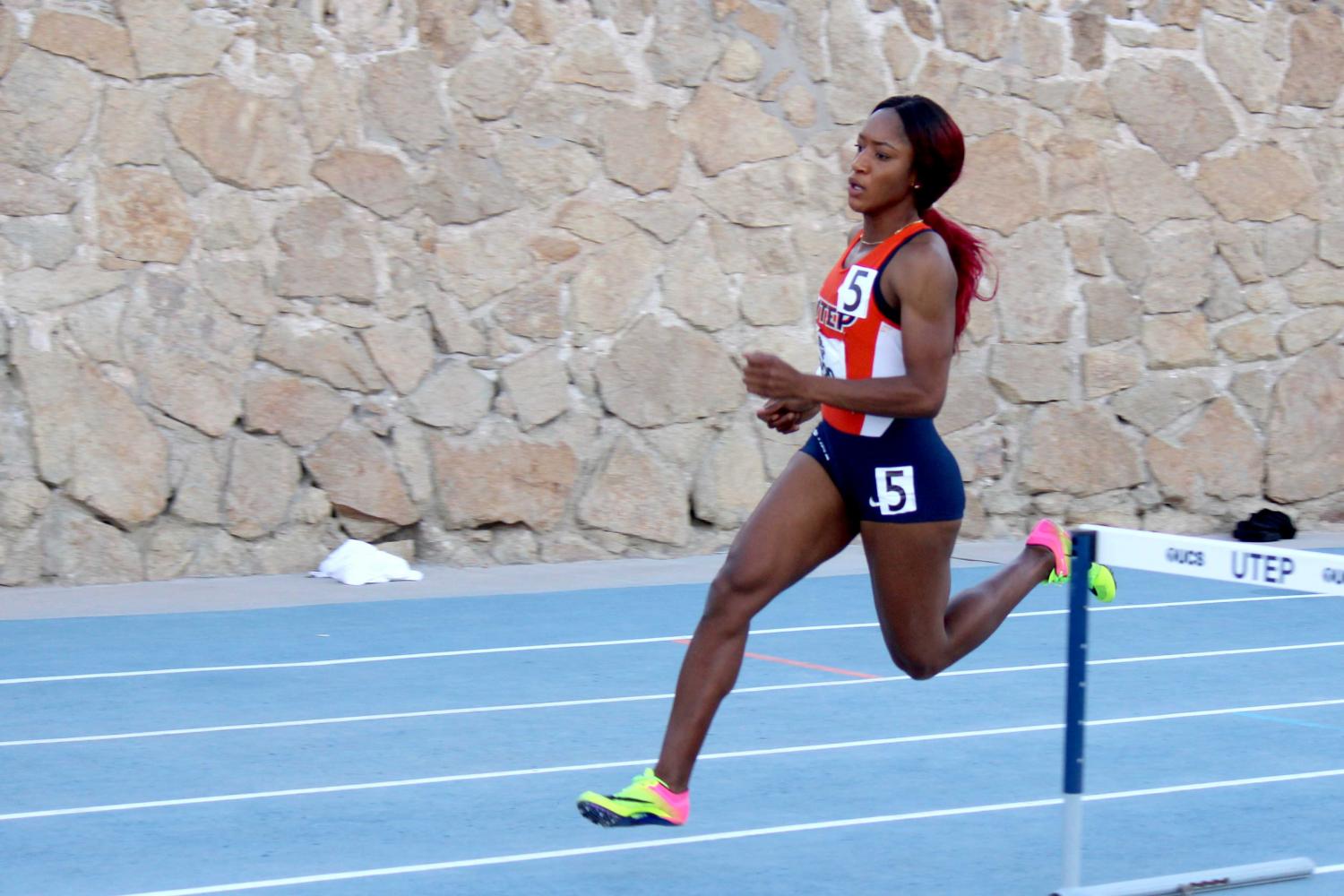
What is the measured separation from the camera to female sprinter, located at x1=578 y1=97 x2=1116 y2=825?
4.15 m

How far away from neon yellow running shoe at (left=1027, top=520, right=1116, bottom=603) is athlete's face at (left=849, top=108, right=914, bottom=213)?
3.35ft

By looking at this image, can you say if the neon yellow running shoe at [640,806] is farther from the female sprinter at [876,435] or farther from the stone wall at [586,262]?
the stone wall at [586,262]

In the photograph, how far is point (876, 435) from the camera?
4.24 m

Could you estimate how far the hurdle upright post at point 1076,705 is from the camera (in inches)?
152

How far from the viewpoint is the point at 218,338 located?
27.2 ft

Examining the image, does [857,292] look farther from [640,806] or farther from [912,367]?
[640,806]

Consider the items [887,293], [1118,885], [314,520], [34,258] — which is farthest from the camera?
[314,520]

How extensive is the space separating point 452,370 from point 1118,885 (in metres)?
5.44

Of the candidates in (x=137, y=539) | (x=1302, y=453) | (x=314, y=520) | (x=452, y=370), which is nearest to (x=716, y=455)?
(x=452, y=370)

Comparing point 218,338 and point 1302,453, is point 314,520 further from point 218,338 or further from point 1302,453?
point 1302,453

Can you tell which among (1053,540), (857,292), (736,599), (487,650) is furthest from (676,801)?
(487,650)

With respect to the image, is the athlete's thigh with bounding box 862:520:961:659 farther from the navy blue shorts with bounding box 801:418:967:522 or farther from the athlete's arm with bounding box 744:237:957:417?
the athlete's arm with bounding box 744:237:957:417

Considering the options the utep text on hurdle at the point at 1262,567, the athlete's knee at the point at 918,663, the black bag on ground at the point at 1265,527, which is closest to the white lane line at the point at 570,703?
the athlete's knee at the point at 918,663

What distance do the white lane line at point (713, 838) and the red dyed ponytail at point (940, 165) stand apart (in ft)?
4.08
